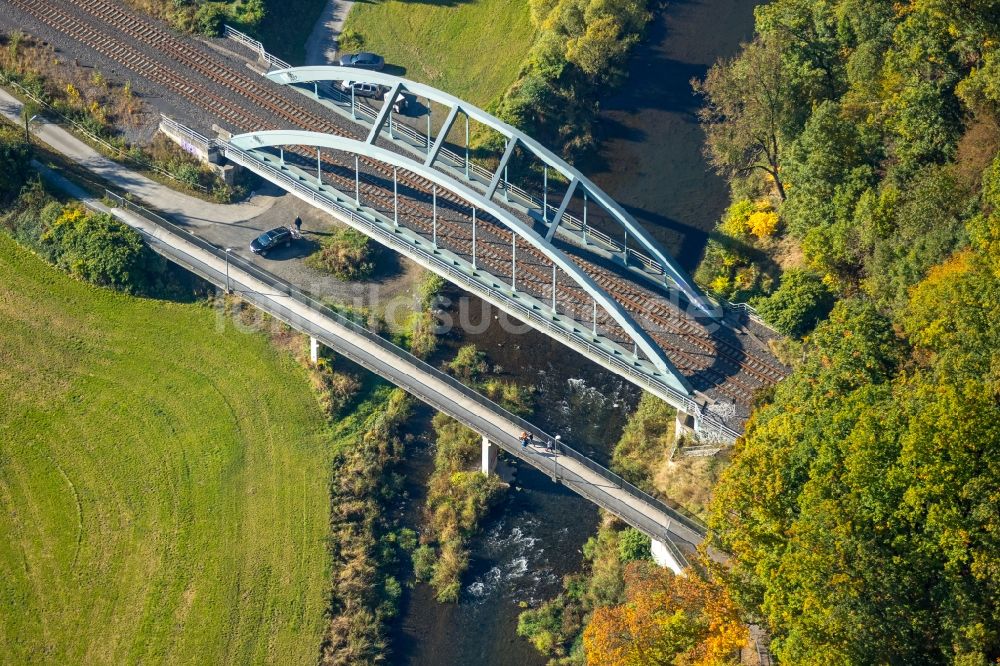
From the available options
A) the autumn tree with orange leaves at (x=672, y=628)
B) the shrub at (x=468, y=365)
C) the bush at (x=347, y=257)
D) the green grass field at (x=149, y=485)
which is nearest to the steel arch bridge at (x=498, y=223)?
the bush at (x=347, y=257)

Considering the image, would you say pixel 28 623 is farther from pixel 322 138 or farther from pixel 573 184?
pixel 573 184

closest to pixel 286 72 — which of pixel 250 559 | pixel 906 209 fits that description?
pixel 250 559

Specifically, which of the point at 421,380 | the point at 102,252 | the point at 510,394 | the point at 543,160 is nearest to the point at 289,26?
the point at 102,252

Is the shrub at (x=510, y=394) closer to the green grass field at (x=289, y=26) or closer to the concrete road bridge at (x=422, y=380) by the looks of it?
the concrete road bridge at (x=422, y=380)

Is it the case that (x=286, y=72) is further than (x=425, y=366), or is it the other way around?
(x=286, y=72)

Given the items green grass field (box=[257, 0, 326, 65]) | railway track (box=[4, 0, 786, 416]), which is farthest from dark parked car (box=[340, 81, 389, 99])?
green grass field (box=[257, 0, 326, 65])

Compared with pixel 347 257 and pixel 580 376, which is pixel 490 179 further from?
pixel 580 376
